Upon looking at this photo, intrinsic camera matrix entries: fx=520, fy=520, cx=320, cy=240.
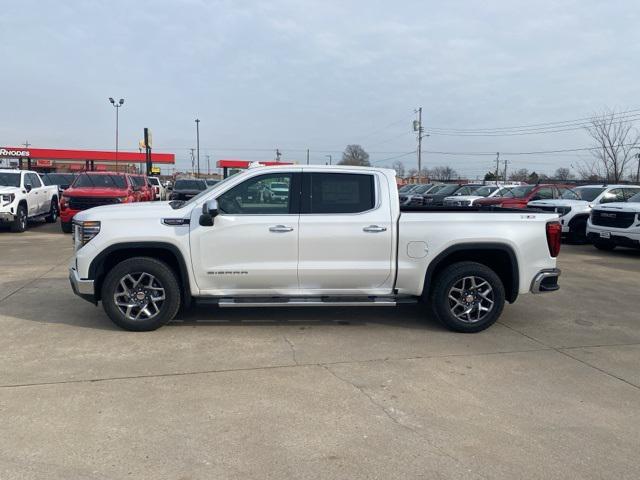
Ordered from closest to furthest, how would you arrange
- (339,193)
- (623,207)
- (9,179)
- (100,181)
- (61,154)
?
(339,193) < (623,207) < (9,179) < (100,181) < (61,154)

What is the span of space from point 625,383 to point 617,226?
29.1 feet

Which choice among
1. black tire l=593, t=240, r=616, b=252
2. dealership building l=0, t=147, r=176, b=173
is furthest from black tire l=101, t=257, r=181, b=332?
dealership building l=0, t=147, r=176, b=173

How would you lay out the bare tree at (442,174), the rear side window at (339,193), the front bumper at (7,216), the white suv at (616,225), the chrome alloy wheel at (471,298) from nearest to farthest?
the rear side window at (339,193), the chrome alloy wheel at (471,298), the white suv at (616,225), the front bumper at (7,216), the bare tree at (442,174)

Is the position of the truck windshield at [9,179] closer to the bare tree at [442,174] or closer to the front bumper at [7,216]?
the front bumper at [7,216]

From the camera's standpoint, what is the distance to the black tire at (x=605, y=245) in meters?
12.4

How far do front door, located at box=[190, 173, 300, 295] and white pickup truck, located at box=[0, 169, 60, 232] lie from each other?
1112 centimetres

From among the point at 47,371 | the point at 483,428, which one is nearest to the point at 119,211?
the point at 47,371

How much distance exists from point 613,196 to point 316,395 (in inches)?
553

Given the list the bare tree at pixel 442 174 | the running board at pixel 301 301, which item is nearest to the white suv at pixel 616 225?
the running board at pixel 301 301

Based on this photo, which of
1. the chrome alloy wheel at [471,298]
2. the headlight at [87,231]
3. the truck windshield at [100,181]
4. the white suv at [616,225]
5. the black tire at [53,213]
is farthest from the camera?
the black tire at [53,213]

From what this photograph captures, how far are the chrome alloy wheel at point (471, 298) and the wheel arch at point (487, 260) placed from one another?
274 mm

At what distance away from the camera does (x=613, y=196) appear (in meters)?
15.0

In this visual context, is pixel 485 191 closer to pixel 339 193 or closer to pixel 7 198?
pixel 339 193

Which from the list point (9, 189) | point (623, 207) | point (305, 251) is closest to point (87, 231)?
point (305, 251)
